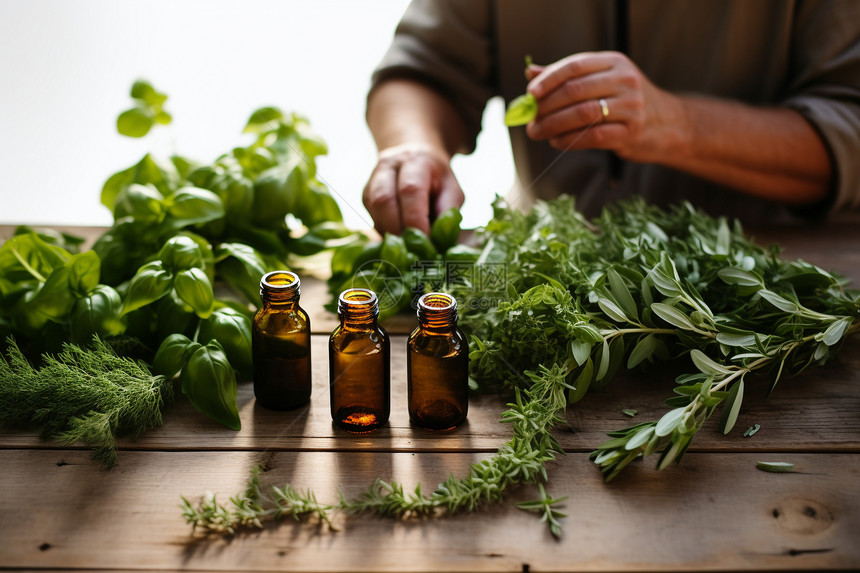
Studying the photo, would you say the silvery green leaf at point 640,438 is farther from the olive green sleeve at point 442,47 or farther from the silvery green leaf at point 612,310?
the olive green sleeve at point 442,47

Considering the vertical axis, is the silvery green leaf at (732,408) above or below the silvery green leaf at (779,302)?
below

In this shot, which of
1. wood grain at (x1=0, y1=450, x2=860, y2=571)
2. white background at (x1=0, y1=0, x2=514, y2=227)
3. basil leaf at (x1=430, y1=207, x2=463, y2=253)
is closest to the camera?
wood grain at (x1=0, y1=450, x2=860, y2=571)

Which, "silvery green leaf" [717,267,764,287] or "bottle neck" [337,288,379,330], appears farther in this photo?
"silvery green leaf" [717,267,764,287]

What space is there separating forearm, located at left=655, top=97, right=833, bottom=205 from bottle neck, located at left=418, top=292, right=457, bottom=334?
69cm

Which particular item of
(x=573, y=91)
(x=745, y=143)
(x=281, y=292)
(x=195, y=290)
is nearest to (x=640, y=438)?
(x=281, y=292)

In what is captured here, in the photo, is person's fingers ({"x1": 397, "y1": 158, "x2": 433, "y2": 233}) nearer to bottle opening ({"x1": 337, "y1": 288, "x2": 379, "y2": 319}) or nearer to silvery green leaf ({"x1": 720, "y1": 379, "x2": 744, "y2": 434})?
bottle opening ({"x1": 337, "y1": 288, "x2": 379, "y2": 319})

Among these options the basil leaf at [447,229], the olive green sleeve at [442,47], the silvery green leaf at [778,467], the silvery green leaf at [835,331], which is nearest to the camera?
the silvery green leaf at [778,467]

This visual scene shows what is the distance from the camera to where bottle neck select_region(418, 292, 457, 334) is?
0.75m

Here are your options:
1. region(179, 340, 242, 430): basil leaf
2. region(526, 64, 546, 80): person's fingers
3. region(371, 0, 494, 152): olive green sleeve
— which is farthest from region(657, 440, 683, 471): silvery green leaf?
region(371, 0, 494, 152): olive green sleeve

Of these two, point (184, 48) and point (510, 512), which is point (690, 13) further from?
point (184, 48)

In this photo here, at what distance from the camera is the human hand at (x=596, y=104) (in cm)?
116

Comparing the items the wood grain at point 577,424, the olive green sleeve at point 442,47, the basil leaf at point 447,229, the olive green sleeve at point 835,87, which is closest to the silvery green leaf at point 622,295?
Result: the wood grain at point 577,424

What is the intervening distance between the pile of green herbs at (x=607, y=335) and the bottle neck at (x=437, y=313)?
3.5 inches

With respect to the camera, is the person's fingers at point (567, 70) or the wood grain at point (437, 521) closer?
the wood grain at point (437, 521)
